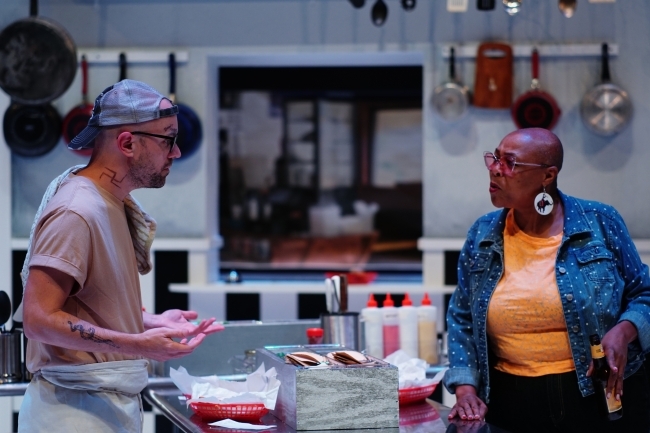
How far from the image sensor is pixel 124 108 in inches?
83.1

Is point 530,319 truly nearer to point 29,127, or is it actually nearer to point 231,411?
point 231,411

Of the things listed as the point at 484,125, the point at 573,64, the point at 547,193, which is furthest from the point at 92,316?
the point at 573,64

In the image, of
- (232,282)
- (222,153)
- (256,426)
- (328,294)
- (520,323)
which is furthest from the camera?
(222,153)

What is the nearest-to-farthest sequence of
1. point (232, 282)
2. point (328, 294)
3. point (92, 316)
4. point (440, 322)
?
point (92, 316) < point (328, 294) < point (440, 322) < point (232, 282)

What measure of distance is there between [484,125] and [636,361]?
8.38 feet

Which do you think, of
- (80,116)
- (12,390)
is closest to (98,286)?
(12,390)

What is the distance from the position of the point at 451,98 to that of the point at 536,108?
1.51 feet

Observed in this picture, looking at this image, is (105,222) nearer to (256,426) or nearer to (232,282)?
(256,426)

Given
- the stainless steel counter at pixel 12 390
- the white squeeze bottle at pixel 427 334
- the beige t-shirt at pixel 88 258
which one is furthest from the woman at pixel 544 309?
the stainless steel counter at pixel 12 390

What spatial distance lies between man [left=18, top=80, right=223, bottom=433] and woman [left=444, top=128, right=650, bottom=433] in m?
0.85

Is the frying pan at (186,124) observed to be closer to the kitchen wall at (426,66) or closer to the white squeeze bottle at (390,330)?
the kitchen wall at (426,66)

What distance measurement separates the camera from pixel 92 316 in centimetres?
204

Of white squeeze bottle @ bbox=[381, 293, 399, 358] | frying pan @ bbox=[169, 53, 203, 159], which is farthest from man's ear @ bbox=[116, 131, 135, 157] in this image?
frying pan @ bbox=[169, 53, 203, 159]

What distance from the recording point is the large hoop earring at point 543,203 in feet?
8.65
